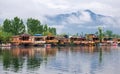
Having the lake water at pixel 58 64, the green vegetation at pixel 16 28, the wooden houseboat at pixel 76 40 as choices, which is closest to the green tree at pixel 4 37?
the green vegetation at pixel 16 28

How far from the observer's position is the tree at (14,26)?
437 ft

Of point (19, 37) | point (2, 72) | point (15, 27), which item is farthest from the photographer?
point (15, 27)

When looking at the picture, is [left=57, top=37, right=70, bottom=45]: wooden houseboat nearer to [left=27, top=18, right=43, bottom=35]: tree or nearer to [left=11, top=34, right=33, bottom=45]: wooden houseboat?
[left=27, top=18, right=43, bottom=35]: tree

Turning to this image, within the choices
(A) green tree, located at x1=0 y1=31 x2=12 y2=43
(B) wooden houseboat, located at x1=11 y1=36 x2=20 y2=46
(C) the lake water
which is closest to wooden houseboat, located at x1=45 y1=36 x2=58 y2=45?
(B) wooden houseboat, located at x1=11 y1=36 x2=20 y2=46

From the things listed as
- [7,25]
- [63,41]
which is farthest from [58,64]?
[63,41]

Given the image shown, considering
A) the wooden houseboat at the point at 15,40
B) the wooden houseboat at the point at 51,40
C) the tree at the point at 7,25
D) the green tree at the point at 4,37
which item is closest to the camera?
the green tree at the point at 4,37

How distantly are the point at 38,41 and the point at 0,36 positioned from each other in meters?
15.2

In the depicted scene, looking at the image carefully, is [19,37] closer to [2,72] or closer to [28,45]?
[28,45]

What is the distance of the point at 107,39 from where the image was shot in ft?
544

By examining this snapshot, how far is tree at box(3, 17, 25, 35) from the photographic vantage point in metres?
133

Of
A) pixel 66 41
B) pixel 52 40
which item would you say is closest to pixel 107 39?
pixel 66 41

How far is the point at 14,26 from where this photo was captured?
439 ft

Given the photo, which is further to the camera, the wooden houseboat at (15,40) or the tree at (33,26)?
the tree at (33,26)

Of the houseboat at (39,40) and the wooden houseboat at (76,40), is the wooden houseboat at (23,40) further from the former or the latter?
the wooden houseboat at (76,40)
